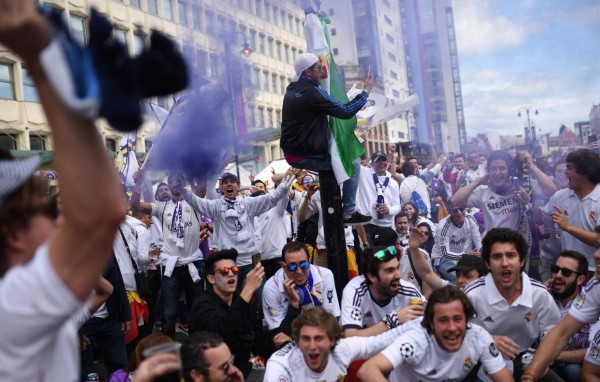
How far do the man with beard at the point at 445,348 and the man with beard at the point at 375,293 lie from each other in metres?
0.81

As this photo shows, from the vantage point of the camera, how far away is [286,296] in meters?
5.38

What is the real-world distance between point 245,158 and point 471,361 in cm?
1158

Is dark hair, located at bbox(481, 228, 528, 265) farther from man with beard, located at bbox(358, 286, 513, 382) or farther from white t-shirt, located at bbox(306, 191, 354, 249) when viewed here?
white t-shirt, located at bbox(306, 191, 354, 249)

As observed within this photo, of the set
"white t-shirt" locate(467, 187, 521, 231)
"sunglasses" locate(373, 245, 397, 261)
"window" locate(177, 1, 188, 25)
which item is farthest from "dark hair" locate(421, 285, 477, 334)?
"window" locate(177, 1, 188, 25)

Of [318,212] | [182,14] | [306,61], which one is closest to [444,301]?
[306,61]

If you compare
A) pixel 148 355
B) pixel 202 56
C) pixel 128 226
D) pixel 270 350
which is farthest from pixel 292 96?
pixel 148 355

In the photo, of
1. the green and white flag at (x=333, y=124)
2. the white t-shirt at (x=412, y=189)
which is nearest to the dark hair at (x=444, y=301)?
the green and white flag at (x=333, y=124)

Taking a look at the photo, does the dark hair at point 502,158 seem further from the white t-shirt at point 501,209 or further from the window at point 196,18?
the window at point 196,18

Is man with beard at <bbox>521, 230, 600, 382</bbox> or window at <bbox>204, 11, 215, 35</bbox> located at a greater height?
window at <bbox>204, 11, 215, 35</bbox>

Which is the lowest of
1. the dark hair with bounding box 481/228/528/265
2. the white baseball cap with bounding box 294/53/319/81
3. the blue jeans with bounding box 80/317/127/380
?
the blue jeans with bounding box 80/317/127/380

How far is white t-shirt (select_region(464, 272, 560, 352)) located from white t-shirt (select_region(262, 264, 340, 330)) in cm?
146

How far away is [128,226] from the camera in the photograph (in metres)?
6.96

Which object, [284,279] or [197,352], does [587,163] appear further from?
[197,352]

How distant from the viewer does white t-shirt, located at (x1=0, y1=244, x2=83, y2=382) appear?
46.2 inches
